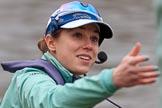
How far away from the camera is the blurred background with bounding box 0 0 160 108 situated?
8.71 metres

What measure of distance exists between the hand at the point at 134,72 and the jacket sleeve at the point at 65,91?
0.11 feet

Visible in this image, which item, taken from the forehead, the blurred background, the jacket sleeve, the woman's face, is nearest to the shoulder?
the jacket sleeve

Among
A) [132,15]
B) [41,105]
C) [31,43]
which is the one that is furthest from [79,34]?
[132,15]

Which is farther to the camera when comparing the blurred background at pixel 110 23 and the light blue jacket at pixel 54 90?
the blurred background at pixel 110 23

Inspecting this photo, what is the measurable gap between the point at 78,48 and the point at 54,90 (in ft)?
1.34

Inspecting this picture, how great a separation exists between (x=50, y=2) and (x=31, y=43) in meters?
1.37

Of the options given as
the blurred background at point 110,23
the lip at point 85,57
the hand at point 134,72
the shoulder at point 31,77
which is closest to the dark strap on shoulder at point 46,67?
the shoulder at point 31,77

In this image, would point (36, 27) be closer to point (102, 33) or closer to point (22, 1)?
point (22, 1)

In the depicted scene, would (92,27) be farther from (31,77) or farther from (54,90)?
(54,90)

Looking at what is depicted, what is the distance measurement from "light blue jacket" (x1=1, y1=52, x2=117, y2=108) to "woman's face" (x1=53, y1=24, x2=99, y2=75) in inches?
1.8

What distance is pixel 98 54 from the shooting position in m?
3.58

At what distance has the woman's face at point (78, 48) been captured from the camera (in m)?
3.20

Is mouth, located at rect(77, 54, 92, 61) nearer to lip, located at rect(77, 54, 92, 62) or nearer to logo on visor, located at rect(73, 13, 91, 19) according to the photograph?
lip, located at rect(77, 54, 92, 62)

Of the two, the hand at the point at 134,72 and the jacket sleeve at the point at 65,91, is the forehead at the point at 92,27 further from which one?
the hand at the point at 134,72
